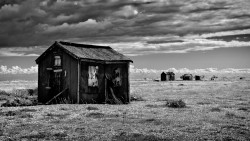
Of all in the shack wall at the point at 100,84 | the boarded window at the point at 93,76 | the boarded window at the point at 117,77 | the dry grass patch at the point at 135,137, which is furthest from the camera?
the boarded window at the point at 117,77

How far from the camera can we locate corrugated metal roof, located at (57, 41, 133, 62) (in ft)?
79.5

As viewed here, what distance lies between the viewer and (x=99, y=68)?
980 inches

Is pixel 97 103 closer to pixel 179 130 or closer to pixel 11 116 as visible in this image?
pixel 11 116

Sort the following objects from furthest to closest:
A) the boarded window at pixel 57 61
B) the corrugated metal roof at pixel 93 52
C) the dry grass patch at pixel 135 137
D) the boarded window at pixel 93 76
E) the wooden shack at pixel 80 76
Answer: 1. the boarded window at pixel 57 61
2. the boarded window at pixel 93 76
3. the corrugated metal roof at pixel 93 52
4. the wooden shack at pixel 80 76
5. the dry grass patch at pixel 135 137

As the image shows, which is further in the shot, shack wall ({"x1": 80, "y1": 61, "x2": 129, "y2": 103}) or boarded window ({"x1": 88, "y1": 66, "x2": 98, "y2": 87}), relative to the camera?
boarded window ({"x1": 88, "y1": 66, "x2": 98, "y2": 87})

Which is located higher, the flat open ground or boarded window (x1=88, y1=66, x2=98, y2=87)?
boarded window (x1=88, y1=66, x2=98, y2=87)

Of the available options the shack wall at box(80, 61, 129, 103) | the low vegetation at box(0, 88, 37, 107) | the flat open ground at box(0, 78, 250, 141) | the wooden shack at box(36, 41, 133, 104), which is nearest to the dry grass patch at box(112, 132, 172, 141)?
the flat open ground at box(0, 78, 250, 141)

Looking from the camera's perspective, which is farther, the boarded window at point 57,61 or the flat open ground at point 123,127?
the boarded window at point 57,61

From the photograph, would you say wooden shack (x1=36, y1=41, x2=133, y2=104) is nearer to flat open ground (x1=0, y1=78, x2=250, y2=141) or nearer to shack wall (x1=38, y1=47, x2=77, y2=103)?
shack wall (x1=38, y1=47, x2=77, y2=103)

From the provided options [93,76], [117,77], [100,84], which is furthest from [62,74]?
[117,77]

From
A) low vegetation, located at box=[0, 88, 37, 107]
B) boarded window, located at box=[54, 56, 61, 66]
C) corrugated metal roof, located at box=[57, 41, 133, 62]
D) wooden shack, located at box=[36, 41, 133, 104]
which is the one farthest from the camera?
boarded window, located at box=[54, 56, 61, 66]

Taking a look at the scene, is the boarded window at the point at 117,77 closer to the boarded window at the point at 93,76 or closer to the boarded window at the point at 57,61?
the boarded window at the point at 93,76

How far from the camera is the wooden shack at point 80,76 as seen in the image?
78.4 ft

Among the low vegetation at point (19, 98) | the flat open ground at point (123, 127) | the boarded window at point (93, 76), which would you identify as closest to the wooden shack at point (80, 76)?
the boarded window at point (93, 76)
